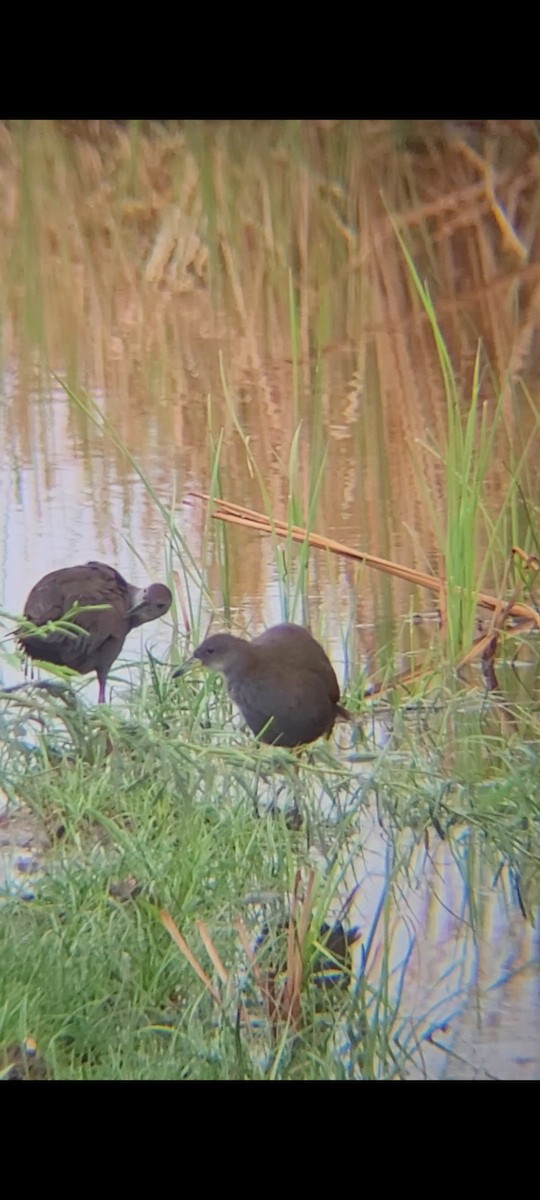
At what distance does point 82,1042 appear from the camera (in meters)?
2.07

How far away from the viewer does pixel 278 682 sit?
211 cm

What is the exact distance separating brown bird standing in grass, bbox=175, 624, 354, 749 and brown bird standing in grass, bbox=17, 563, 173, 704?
0.32 feet

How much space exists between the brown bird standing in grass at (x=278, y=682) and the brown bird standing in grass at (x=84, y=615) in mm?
98

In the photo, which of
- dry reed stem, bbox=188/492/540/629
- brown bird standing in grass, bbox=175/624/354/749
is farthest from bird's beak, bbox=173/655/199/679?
dry reed stem, bbox=188/492/540/629

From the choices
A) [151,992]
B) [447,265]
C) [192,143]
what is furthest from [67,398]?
[151,992]

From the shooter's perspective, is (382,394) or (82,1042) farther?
(382,394)

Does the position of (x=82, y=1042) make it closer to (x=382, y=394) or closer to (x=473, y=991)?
(x=473, y=991)

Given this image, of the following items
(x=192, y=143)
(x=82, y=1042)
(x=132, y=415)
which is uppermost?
(x=192, y=143)

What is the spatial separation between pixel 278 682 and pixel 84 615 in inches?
9.8

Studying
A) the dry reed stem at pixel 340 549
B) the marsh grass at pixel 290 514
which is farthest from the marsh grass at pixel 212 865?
the dry reed stem at pixel 340 549

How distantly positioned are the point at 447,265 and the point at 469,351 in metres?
0.11

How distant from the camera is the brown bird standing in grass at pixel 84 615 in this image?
2.12 m

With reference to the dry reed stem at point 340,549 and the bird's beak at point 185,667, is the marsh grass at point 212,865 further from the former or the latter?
the dry reed stem at point 340,549

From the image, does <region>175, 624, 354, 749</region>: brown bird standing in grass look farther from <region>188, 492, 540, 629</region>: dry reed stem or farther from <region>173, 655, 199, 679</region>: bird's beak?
<region>188, 492, 540, 629</region>: dry reed stem
